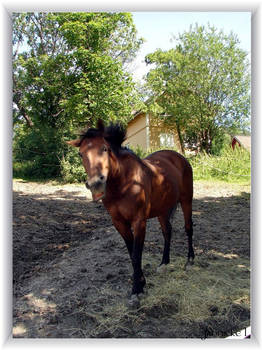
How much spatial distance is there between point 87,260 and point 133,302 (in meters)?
1.34

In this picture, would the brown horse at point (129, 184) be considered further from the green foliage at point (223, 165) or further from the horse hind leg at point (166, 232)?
the green foliage at point (223, 165)

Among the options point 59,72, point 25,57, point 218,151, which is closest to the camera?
point 59,72

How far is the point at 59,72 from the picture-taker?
343 inches

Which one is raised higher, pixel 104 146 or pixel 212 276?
pixel 104 146

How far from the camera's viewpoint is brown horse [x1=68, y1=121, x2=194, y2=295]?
7.01 ft

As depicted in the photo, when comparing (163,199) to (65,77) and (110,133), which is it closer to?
(110,133)

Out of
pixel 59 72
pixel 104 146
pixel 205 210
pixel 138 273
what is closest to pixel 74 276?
pixel 138 273

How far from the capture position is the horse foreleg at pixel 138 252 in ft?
8.63

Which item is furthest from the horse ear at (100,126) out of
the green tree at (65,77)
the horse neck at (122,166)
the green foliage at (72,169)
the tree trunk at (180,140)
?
the tree trunk at (180,140)

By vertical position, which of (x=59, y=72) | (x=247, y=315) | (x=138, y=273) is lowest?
(x=247, y=315)

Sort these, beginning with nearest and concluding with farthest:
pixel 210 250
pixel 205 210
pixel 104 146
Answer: pixel 104 146 → pixel 210 250 → pixel 205 210

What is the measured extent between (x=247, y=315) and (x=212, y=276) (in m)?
0.79

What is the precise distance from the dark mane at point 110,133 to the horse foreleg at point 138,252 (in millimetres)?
772

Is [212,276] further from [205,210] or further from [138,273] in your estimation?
[205,210]
